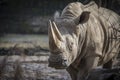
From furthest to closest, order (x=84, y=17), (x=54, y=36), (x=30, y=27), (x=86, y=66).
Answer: (x=30, y=27)
(x=86, y=66)
(x=84, y=17)
(x=54, y=36)

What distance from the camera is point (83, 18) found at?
5.21 meters

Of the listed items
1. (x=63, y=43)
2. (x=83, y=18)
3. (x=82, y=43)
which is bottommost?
(x=82, y=43)

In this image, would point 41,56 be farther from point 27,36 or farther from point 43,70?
point 27,36

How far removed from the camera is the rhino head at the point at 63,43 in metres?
4.59

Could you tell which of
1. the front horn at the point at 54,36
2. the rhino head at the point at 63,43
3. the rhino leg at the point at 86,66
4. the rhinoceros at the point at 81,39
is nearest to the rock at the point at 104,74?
the rhinoceros at the point at 81,39

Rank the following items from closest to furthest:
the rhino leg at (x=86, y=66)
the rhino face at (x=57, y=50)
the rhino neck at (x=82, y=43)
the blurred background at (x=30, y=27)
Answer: the rhino face at (x=57, y=50) < the rhino neck at (x=82, y=43) < the rhino leg at (x=86, y=66) < the blurred background at (x=30, y=27)

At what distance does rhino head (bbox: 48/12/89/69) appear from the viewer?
4.59 m

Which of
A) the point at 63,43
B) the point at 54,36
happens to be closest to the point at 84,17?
the point at 63,43

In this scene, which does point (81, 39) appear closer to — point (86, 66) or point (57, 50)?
point (86, 66)

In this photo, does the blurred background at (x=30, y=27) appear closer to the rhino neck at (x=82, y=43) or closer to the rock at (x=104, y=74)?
the rock at (x=104, y=74)

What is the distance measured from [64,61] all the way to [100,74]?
67.9 inches

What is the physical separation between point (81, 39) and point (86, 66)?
17.9 inches

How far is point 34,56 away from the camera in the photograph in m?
8.82

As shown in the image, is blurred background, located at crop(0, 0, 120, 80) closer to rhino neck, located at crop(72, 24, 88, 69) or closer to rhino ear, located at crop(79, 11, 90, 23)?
rhino neck, located at crop(72, 24, 88, 69)
